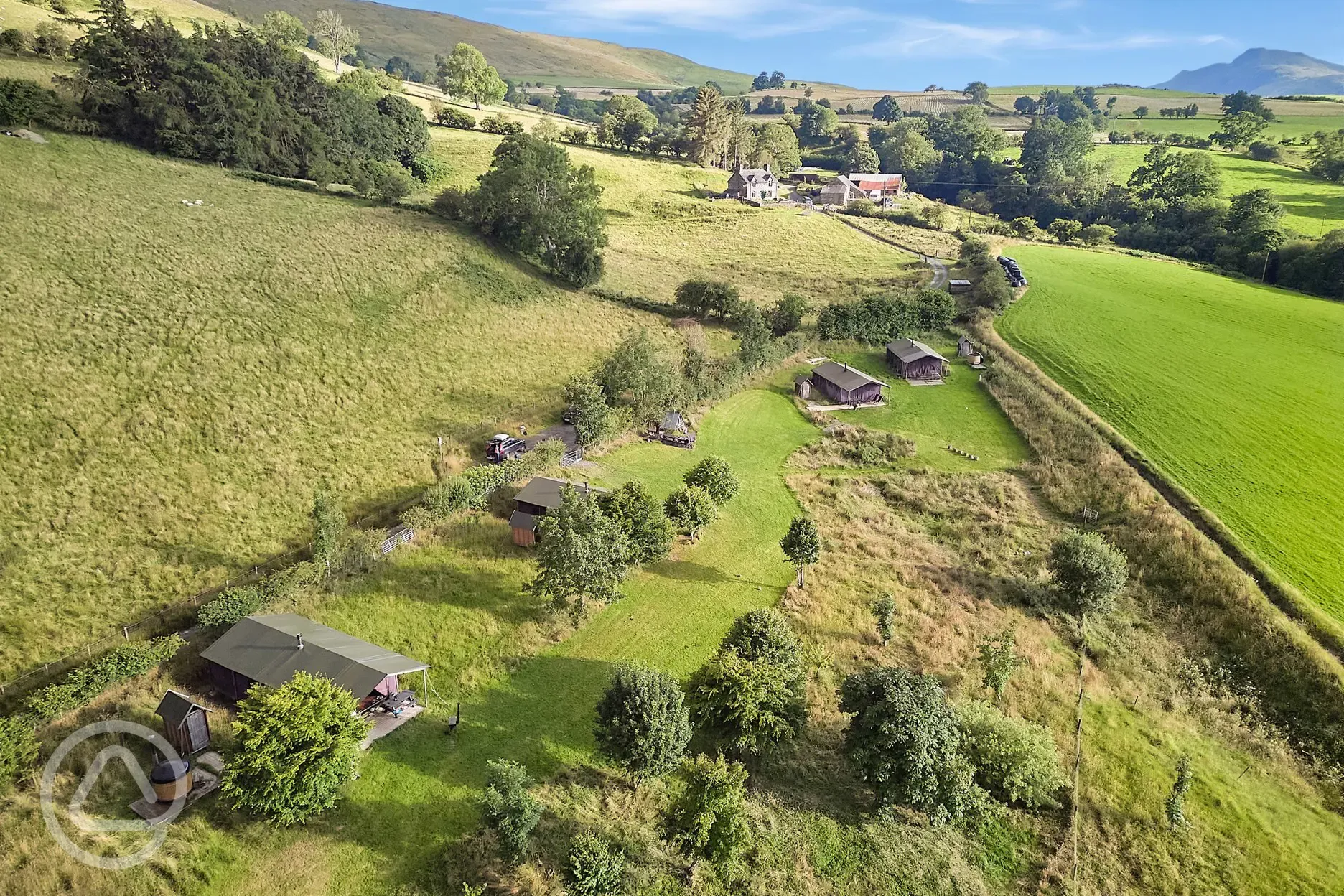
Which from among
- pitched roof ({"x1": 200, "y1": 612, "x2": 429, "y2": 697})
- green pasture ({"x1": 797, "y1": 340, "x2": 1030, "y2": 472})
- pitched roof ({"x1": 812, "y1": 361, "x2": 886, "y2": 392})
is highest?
pitched roof ({"x1": 812, "y1": 361, "x2": 886, "y2": 392})

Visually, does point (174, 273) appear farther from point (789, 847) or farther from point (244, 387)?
point (789, 847)

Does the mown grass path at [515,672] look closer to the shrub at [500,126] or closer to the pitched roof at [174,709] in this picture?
the pitched roof at [174,709]

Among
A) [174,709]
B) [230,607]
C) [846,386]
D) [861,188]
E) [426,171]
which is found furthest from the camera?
[861,188]

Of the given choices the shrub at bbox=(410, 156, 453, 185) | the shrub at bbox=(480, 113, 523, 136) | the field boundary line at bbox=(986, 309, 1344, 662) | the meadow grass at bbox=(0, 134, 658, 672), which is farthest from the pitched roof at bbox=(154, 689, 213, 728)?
the shrub at bbox=(480, 113, 523, 136)

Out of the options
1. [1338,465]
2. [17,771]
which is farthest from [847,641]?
[1338,465]

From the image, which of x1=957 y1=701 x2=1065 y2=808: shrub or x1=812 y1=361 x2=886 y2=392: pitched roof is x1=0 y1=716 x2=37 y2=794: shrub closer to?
x1=957 y1=701 x2=1065 y2=808: shrub

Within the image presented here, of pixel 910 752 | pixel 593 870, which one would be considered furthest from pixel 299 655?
pixel 910 752

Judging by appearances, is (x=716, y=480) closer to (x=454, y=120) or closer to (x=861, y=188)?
(x=454, y=120)
